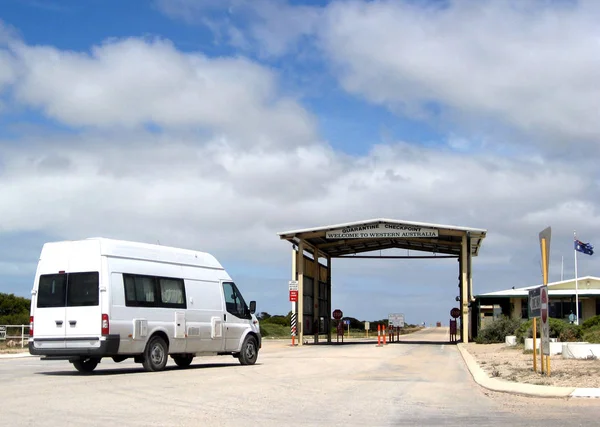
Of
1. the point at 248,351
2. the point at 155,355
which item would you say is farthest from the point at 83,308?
the point at 248,351

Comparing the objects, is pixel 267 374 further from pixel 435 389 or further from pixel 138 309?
pixel 435 389

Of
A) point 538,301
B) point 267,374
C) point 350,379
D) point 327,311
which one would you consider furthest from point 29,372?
point 327,311

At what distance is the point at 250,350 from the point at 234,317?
1.06 m

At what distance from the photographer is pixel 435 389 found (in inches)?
568

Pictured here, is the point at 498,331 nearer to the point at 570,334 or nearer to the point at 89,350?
the point at 570,334

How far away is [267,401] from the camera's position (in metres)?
12.1

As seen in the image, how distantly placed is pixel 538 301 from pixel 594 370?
214cm

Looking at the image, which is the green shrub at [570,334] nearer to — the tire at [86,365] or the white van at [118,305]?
the white van at [118,305]

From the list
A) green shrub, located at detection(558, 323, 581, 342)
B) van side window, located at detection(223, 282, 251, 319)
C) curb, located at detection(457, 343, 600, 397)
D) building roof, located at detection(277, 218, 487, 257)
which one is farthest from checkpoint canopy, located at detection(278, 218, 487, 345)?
curb, located at detection(457, 343, 600, 397)

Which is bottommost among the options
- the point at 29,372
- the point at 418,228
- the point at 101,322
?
the point at 29,372

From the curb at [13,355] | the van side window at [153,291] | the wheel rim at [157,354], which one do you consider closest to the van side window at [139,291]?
the van side window at [153,291]

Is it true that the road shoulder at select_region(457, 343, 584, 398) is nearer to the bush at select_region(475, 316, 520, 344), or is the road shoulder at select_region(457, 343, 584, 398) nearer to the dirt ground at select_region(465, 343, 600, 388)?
the dirt ground at select_region(465, 343, 600, 388)

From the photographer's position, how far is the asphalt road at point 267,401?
9992 millimetres

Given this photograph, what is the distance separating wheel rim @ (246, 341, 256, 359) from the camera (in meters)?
21.2
